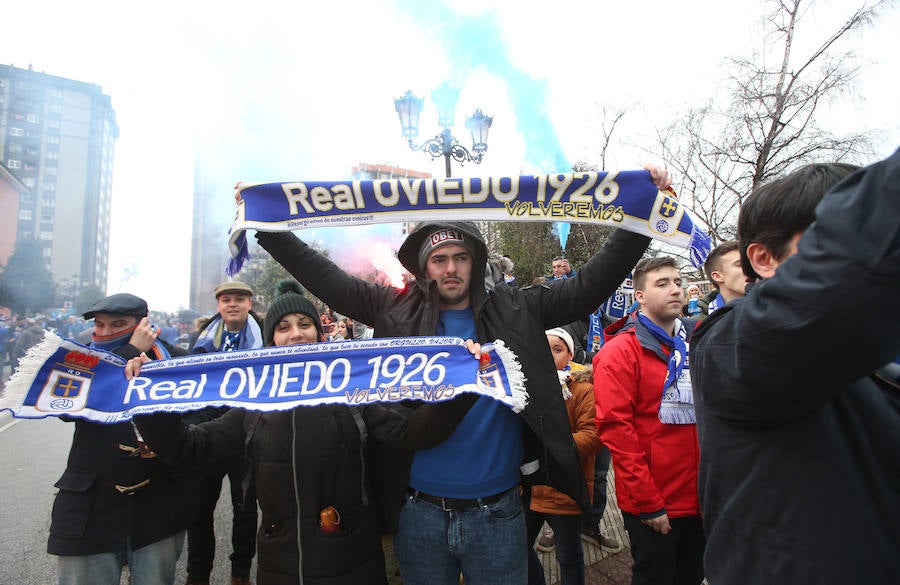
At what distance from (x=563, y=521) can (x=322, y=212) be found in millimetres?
2324

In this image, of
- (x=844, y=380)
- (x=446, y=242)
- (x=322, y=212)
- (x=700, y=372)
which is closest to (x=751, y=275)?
(x=700, y=372)

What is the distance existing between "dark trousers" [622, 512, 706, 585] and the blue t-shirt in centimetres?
85

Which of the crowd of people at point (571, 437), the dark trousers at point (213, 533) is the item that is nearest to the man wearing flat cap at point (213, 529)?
the dark trousers at point (213, 533)

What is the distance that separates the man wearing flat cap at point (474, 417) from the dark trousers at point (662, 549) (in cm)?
55

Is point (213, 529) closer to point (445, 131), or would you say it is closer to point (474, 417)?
point (474, 417)

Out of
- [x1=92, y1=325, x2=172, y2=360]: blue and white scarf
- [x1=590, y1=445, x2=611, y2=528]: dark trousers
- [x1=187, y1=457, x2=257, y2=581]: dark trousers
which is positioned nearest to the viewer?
[x1=92, y1=325, x2=172, y2=360]: blue and white scarf

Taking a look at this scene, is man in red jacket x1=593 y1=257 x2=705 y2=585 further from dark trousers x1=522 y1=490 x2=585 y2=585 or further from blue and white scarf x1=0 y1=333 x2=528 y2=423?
blue and white scarf x1=0 y1=333 x2=528 y2=423

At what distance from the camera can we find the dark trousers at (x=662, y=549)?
101 inches

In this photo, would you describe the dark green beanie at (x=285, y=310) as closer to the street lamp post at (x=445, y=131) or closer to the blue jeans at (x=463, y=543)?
the blue jeans at (x=463, y=543)

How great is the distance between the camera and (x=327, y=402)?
6.75ft

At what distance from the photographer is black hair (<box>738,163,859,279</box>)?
1.06 m

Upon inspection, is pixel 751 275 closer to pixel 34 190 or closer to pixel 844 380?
pixel 844 380

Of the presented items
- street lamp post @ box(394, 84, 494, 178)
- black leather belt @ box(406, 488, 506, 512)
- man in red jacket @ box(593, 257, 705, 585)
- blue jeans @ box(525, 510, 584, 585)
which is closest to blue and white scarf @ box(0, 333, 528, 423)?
black leather belt @ box(406, 488, 506, 512)

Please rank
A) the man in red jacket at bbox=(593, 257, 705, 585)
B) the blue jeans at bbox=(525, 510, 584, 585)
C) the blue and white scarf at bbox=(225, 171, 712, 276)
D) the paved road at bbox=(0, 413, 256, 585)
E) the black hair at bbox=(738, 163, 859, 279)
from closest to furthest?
1. the black hair at bbox=(738, 163, 859, 279)
2. the blue and white scarf at bbox=(225, 171, 712, 276)
3. the man in red jacket at bbox=(593, 257, 705, 585)
4. the blue jeans at bbox=(525, 510, 584, 585)
5. the paved road at bbox=(0, 413, 256, 585)
